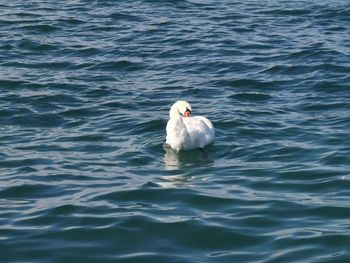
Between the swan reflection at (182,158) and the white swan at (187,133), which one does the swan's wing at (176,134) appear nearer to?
the white swan at (187,133)

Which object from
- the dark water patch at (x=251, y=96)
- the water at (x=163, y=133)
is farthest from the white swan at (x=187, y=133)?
the dark water patch at (x=251, y=96)

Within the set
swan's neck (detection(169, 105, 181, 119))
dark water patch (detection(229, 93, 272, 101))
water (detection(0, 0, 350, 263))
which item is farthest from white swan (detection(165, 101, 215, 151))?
dark water patch (detection(229, 93, 272, 101))

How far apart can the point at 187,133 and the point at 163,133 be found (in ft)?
3.70

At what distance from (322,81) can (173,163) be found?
17.1 ft

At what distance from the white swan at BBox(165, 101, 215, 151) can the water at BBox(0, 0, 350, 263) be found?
0.16 metres

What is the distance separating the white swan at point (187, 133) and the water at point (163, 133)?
0.16 meters

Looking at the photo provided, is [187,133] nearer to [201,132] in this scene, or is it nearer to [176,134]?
[201,132]

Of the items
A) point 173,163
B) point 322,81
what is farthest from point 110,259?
point 322,81

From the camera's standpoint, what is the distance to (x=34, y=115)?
1519cm

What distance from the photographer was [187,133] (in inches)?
525

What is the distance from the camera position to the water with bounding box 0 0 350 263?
9172 millimetres

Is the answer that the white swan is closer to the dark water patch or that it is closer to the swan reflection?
the swan reflection

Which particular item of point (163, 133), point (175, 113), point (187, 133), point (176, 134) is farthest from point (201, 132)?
point (163, 133)

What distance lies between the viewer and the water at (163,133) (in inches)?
361
